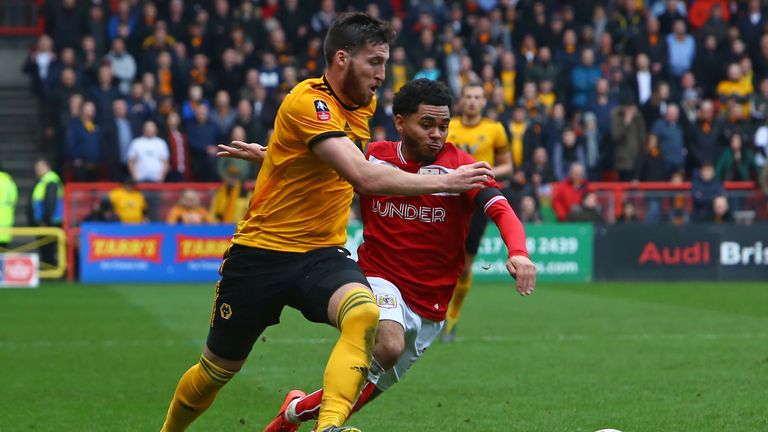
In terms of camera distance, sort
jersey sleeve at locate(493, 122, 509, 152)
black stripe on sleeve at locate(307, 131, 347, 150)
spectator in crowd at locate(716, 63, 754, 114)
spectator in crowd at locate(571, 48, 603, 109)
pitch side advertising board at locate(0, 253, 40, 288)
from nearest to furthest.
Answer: black stripe on sleeve at locate(307, 131, 347, 150), jersey sleeve at locate(493, 122, 509, 152), pitch side advertising board at locate(0, 253, 40, 288), spectator in crowd at locate(571, 48, 603, 109), spectator in crowd at locate(716, 63, 754, 114)

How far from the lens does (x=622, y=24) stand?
85.3 feet

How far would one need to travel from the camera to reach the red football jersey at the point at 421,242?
6.88 metres

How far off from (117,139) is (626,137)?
29.3ft

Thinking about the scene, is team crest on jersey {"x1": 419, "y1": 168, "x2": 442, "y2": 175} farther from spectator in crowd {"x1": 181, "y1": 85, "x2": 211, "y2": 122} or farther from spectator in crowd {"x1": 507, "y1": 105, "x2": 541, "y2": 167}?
spectator in crowd {"x1": 181, "y1": 85, "x2": 211, "y2": 122}

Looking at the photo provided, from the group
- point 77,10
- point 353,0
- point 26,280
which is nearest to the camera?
Answer: point 26,280

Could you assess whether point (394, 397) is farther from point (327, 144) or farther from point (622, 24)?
point (622, 24)

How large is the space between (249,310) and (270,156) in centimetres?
77

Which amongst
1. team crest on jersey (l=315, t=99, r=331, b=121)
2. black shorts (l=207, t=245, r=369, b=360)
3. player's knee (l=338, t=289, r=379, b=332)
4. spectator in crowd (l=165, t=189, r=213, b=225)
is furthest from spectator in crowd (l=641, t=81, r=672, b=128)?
player's knee (l=338, t=289, r=379, b=332)

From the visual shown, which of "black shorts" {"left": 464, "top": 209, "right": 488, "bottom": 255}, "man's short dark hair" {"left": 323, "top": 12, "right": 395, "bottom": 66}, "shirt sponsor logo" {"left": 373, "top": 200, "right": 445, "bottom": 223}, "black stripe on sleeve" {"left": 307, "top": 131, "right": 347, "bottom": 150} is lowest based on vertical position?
"black shorts" {"left": 464, "top": 209, "right": 488, "bottom": 255}

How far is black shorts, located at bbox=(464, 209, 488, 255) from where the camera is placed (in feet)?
40.2

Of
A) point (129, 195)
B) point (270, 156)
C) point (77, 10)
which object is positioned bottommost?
point (129, 195)

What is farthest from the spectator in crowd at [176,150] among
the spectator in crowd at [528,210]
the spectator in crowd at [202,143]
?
the spectator in crowd at [528,210]

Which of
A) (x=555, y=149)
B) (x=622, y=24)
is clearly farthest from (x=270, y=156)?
Answer: (x=622, y=24)

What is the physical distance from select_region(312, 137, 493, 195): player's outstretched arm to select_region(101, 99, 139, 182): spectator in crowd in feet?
53.0
